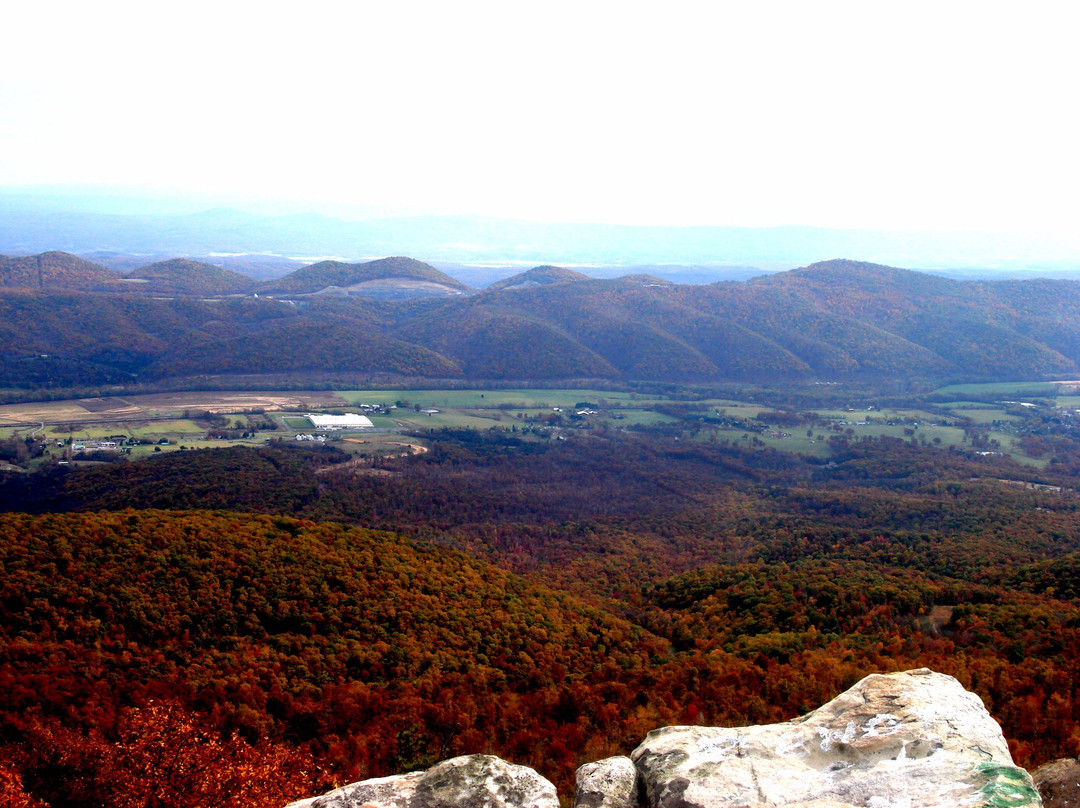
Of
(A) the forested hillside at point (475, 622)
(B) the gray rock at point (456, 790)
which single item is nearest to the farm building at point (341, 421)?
(A) the forested hillside at point (475, 622)

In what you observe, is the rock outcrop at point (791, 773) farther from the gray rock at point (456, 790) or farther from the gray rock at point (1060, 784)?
the gray rock at point (1060, 784)

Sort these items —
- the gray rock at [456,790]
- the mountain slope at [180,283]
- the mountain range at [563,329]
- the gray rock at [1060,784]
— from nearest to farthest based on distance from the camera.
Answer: the gray rock at [456,790] → the gray rock at [1060,784] → the mountain range at [563,329] → the mountain slope at [180,283]

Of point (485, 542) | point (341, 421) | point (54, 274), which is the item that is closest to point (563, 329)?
point (341, 421)

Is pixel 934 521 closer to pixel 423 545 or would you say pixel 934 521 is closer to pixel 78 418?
pixel 423 545

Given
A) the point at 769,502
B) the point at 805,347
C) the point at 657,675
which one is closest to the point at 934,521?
the point at 769,502

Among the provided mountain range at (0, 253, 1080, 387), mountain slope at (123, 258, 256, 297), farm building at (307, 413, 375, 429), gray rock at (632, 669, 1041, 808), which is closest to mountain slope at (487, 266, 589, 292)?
mountain range at (0, 253, 1080, 387)

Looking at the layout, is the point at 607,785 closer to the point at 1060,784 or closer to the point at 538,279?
the point at 1060,784
